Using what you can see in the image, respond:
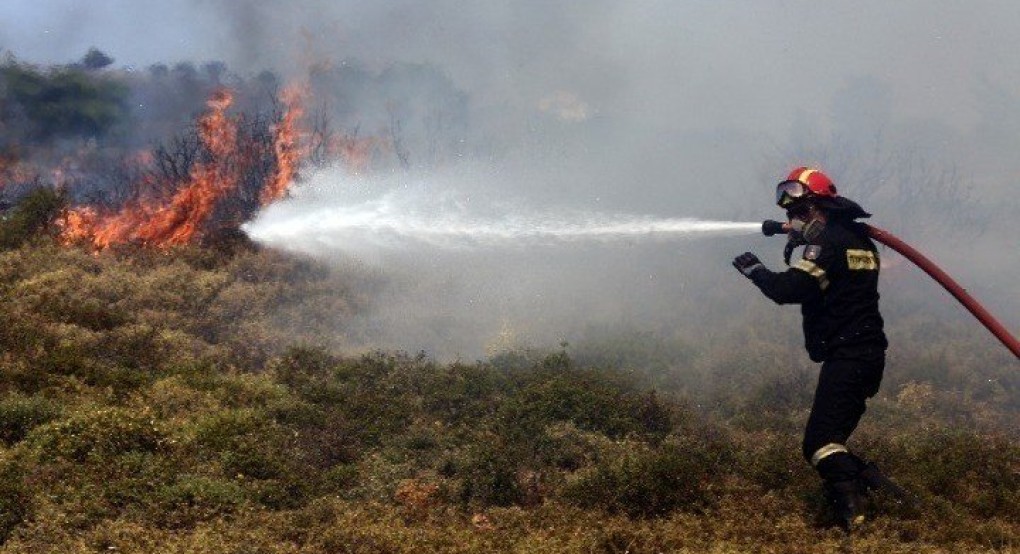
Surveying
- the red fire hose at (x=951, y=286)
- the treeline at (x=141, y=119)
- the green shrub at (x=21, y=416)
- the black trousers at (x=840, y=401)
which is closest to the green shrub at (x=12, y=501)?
the green shrub at (x=21, y=416)

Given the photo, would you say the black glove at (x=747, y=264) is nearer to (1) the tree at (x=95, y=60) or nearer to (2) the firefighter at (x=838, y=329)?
(2) the firefighter at (x=838, y=329)

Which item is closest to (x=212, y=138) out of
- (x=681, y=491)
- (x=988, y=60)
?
(x=681, y=491)

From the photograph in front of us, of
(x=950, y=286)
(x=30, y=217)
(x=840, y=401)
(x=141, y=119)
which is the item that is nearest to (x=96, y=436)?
(x=840, y=401)

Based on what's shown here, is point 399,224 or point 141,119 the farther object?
point 141,119

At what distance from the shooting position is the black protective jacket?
709 cm

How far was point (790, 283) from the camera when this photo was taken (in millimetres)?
7031

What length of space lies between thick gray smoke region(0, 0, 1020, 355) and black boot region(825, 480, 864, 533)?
10384mm

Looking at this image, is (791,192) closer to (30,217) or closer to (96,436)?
(96,436)

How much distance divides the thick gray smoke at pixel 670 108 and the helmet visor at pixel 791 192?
9804 mm

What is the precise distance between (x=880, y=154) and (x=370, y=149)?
1209 cm

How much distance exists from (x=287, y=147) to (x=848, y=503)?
15.1m

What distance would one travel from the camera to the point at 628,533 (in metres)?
A: 6.78

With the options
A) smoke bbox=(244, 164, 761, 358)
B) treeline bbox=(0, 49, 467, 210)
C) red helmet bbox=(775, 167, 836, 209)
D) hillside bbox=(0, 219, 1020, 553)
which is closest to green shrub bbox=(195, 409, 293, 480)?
hillside bbox=(0, 219, 1020, 553)

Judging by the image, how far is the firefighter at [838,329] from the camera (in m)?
7.00
